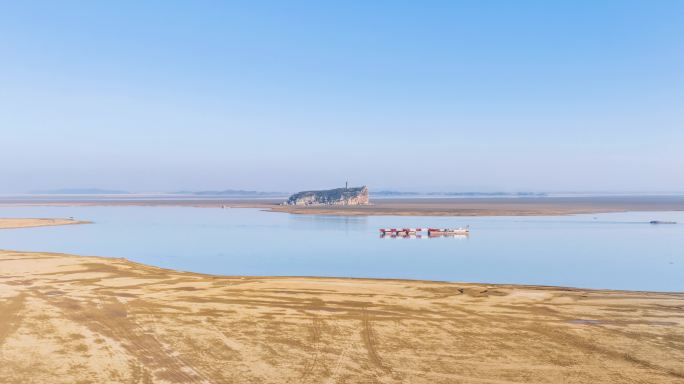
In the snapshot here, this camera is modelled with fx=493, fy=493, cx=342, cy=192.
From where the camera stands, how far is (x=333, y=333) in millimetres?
23281

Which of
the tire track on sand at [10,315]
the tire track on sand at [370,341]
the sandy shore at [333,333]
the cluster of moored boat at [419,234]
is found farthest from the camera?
the cluster of moored boat at [419,234]

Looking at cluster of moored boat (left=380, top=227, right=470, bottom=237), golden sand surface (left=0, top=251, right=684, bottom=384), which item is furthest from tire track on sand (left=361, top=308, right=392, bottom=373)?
cluster of moored boat (left=380, top=227, right=470, bottom=237)

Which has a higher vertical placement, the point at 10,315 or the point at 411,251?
the point at 10,315

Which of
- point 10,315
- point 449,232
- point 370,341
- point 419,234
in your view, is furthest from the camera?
point 419,234

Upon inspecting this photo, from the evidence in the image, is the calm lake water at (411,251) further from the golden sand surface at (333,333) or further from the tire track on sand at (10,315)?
the tire track on sand at (10,315)

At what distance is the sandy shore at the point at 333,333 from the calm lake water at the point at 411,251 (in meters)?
7.16

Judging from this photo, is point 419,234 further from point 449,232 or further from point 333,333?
point 333,333

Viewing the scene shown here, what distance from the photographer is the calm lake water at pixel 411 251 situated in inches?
1679

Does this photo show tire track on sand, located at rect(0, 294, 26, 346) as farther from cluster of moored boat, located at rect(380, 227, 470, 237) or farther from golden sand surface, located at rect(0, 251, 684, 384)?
cluster of moored boat, located at rect(380, 227, 470, 237)

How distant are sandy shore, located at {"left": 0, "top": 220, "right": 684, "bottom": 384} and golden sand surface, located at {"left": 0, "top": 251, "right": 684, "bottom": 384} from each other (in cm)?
8

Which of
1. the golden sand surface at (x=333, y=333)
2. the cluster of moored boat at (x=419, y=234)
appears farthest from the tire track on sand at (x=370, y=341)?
the cluster of moored boat at (x=419, y=234)

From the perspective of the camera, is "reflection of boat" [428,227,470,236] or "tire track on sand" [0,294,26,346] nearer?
"tire track on sand" [0,294,26,346]

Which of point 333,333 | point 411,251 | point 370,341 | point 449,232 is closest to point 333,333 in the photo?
point 333,333

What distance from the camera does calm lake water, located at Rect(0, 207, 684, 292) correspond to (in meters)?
42.7
